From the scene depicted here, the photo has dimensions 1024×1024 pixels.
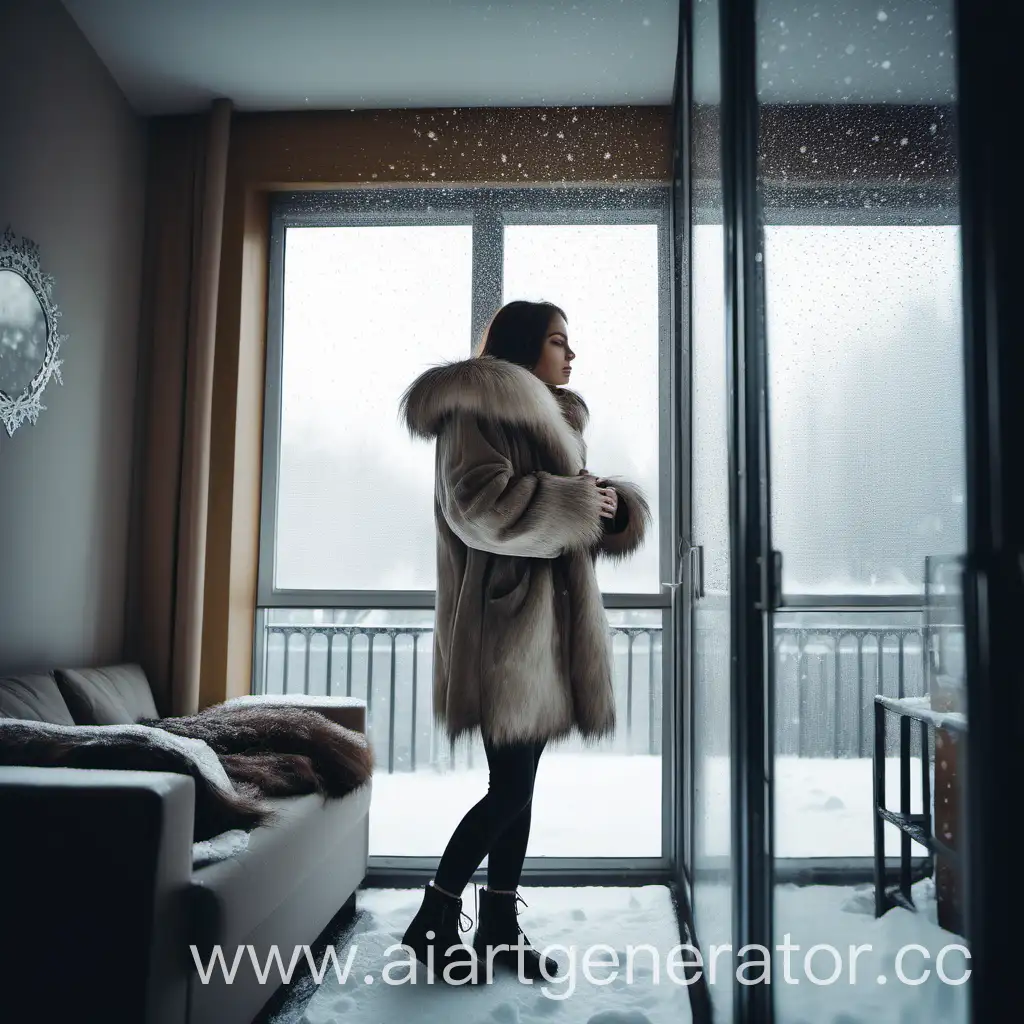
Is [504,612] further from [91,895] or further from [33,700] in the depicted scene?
[33,700]

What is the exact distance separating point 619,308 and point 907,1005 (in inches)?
87.7

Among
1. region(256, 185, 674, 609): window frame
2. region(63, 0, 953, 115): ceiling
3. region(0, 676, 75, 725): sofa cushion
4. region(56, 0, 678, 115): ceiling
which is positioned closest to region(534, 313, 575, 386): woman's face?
region(63, 0, 953, 115): ceiling

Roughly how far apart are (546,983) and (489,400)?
4.19ft

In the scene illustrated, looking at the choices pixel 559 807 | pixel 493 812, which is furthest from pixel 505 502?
pixel 559 807

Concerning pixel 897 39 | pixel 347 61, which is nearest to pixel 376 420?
pixel 347 61

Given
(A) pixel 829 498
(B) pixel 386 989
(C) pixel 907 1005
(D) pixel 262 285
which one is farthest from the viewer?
(D) pixel 262 285

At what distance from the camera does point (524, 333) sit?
196cm

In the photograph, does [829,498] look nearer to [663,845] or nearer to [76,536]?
[663,845]

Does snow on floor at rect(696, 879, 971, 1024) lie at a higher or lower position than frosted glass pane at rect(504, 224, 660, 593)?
lower

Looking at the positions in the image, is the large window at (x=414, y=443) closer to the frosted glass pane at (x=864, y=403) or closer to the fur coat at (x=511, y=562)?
the fur coat at (x=511, y=562)

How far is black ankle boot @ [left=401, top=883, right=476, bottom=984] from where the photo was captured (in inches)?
69.6

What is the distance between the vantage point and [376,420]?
271 centimetres

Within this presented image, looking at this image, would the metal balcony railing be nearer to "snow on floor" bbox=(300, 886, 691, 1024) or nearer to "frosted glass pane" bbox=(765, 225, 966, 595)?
"snow on floor" bbox=(300, 886, 691, 1024)

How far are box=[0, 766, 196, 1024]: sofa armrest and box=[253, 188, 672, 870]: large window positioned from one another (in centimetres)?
146
